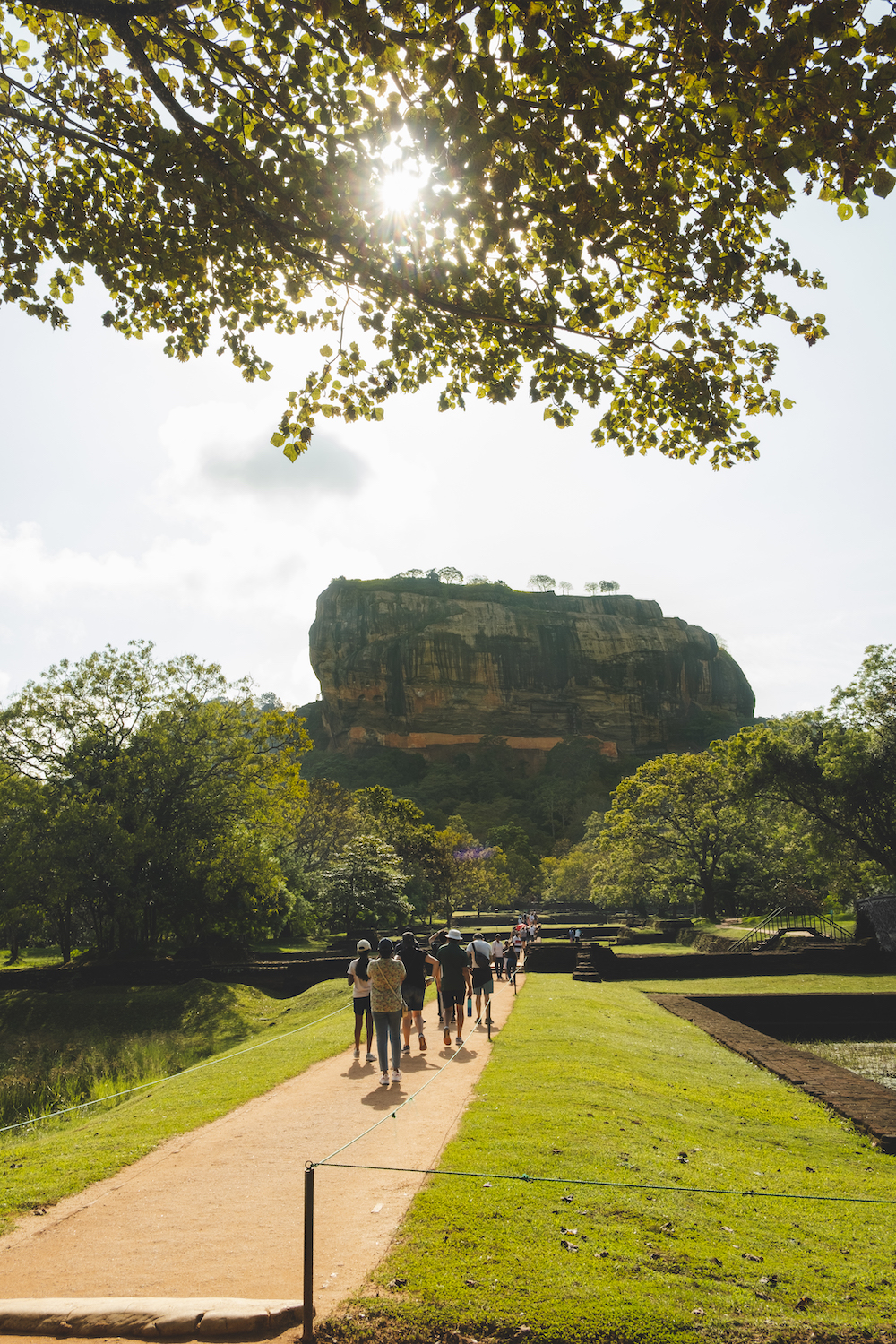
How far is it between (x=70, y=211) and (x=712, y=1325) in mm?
8574

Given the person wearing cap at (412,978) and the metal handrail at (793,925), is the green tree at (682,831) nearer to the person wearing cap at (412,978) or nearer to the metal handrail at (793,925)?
the metal handrail at (793,925)

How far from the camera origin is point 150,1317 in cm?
335

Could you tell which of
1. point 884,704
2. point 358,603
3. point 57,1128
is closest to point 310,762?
point 358,603

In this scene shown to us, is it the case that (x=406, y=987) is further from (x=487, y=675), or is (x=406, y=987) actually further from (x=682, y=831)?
(x=487, y=675)

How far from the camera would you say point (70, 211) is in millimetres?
6555

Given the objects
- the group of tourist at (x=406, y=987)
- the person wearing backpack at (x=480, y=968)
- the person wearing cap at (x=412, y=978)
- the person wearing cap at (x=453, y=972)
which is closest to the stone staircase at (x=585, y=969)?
the group of tourist at (x=406, y=987)

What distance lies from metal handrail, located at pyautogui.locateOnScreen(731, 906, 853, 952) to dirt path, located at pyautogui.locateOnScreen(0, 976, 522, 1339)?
20.4 metres

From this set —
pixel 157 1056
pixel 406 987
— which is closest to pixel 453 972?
pixel 406 987

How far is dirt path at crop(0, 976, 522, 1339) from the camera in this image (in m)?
3.76

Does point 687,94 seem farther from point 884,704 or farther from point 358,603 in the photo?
point 358,603

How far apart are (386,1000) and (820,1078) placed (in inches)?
210

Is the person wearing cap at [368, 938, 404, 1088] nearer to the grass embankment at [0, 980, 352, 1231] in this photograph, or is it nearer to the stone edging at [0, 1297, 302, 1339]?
the grass embankment at [0, 980, 352, 1231]

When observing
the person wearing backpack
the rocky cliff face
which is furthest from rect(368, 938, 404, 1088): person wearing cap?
the rocky cliff face

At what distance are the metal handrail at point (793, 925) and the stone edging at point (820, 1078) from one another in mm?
12905
